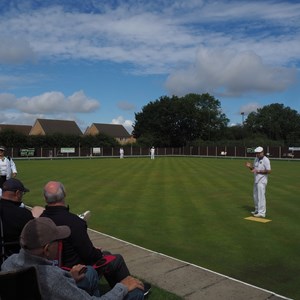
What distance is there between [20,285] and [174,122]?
9604 centimetres

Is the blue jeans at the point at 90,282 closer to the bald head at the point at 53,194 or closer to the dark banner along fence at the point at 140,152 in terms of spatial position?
the bald head at the point at 53,194

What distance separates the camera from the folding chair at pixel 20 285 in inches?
108

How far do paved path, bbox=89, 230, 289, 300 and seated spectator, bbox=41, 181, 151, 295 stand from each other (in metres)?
0.75

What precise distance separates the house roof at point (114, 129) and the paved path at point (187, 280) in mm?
118616

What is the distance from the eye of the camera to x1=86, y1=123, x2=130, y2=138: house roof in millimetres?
125438

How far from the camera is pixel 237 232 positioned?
955 cm

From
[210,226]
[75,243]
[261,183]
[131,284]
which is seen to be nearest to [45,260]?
[131,284]

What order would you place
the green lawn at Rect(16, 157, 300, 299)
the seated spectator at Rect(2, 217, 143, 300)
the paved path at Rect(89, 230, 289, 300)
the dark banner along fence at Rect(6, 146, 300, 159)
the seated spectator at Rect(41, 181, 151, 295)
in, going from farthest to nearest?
the dark banner along fence at Rect(6, 146, 300, 159) < the green lawn at Rect(16, 157, 300, 299) < the paved path at Rect(89, 230, 289, 300) < the seated spectator at Rect(41, 181, 151, 295) < the seated spectator at Rect(2, 217, 143, 300)

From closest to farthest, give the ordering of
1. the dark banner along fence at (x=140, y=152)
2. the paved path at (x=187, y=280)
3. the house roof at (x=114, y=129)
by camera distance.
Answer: the paved path at (x=187, y=280) < the dark banner along fence at (x=140, y=152) < the house roof at (x=114, y=129)

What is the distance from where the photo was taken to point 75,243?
14.0ft

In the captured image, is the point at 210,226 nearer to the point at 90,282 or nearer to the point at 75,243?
the point at 75,243

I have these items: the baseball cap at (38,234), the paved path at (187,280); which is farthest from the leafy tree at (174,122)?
the baseball cap at (38,234)

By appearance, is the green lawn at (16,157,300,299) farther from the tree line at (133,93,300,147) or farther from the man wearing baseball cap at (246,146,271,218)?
the tree line at (133,93,300,147)

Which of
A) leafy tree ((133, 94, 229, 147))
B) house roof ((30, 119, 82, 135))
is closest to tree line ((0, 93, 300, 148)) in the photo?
leafy tree ((133, 94, 229, 147))
